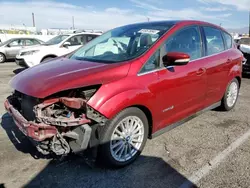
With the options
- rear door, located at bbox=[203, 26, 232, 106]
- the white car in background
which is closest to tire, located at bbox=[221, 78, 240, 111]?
rear door, located at bbox=[203, 26, 232, 106]

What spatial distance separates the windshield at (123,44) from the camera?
10.6 ft

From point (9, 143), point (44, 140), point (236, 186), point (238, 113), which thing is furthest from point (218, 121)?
point (9, 143)

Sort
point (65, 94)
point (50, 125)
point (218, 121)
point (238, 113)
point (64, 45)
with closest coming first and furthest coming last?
point (50, 125)
point (65, 94)
point (218, 121)
point (238, 113)
point (64, 45)

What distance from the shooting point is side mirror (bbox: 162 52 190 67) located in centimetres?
308

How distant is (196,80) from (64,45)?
23.5 feet

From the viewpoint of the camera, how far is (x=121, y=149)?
2953 mm

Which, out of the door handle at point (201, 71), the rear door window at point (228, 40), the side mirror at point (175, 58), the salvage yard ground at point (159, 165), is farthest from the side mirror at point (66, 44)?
the side mirror at point (175, 58)

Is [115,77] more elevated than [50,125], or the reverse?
[115,77]

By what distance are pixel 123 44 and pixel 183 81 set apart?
1038 millimetres

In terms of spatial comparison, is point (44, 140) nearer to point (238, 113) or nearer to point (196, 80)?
point (196, 80)

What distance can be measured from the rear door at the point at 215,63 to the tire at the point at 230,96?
0.26 metres

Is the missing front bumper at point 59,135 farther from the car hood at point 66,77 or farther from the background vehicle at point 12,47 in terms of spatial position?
the background vehicle at point 12,47

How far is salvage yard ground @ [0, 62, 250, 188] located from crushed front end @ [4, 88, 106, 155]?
16.6 inches

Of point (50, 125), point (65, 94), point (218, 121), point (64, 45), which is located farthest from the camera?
point (64, 45)
